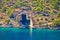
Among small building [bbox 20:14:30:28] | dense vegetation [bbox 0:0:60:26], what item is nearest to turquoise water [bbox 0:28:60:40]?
small building [bbox 20:14:30:28]

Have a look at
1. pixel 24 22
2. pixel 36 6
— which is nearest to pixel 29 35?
pixel 24 22

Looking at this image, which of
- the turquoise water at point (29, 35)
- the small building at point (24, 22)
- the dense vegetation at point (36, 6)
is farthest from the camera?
the dense vegetation at point (36, 6)

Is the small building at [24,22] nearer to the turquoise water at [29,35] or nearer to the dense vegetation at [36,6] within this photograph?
the dense vegetation at [36,6]

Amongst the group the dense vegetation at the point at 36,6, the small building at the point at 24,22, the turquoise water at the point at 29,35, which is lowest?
the turquoise water at the point at 29,35

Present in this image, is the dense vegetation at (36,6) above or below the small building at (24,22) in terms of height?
above

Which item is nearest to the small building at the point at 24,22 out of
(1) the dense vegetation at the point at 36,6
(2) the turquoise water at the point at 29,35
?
(1) the dense vegetation at the point at 36,6

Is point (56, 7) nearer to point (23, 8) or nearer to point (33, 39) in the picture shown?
point (23, 8)

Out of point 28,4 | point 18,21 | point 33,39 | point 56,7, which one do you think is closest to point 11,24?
point 18,21

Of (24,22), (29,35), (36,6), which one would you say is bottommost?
(29,35)

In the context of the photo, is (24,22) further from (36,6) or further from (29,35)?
(29,35)

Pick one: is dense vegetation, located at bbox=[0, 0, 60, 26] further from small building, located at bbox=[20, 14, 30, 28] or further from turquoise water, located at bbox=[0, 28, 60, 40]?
turquoise water, located at bbox=[0, 28, 60, 40]

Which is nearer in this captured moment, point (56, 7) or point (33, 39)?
point (33, 39)
